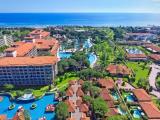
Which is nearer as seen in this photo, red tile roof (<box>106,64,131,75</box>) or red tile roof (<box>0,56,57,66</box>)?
red tile roof (<box>0,56,57,66</box>)

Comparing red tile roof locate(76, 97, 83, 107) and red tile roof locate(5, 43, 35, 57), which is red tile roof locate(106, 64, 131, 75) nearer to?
red tile roof locate(76, 97, 83, 107)

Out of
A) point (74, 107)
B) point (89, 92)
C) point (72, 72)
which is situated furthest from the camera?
point (72, 72)

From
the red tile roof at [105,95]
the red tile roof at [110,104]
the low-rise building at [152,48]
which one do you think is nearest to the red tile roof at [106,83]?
the red tile roof at [105,95]

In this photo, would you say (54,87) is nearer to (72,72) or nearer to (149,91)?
(72,72)

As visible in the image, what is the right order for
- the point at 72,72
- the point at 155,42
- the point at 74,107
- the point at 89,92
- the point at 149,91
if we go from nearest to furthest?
the point at 74,107 < the point at 89,92 < the point at 149,91 < the point at 72,72 < the point at 155,42

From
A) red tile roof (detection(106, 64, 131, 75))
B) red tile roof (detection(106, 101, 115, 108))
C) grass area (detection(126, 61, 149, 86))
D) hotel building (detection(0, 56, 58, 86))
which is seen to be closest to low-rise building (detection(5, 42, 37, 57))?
hotel building (detection(0, 56, 58, 86))

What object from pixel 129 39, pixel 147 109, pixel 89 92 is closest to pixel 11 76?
pixel 89 92
